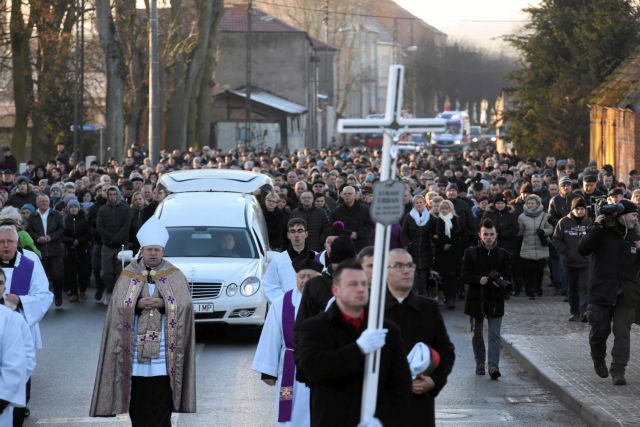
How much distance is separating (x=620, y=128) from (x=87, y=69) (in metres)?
33.3

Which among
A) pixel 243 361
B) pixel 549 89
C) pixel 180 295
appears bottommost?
pixel 243 361

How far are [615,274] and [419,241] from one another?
7.74m

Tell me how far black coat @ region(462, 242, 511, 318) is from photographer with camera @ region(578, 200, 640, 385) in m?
1.13

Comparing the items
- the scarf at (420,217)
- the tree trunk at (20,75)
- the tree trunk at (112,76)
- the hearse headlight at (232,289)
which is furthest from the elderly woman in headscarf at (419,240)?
the tree trunk at (20,75)

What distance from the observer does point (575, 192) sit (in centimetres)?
2172

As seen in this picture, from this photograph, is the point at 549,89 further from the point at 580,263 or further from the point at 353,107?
the point at 353,107

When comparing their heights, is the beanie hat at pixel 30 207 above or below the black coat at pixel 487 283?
above

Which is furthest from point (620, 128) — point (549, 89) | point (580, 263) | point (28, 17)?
point (580, 263)

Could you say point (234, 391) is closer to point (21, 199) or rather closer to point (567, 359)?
point (567, 359)

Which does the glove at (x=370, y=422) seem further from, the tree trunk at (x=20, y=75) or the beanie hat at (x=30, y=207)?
the tree trunk at (x=20, y=75)

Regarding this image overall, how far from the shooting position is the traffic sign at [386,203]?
648cm

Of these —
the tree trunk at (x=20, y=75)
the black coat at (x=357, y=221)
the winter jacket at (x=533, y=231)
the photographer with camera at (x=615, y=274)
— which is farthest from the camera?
the tree trunk at (x=20, y=75)

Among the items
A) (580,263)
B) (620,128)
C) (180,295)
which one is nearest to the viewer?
(180,295)

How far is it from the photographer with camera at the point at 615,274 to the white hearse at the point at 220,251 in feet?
16.2
